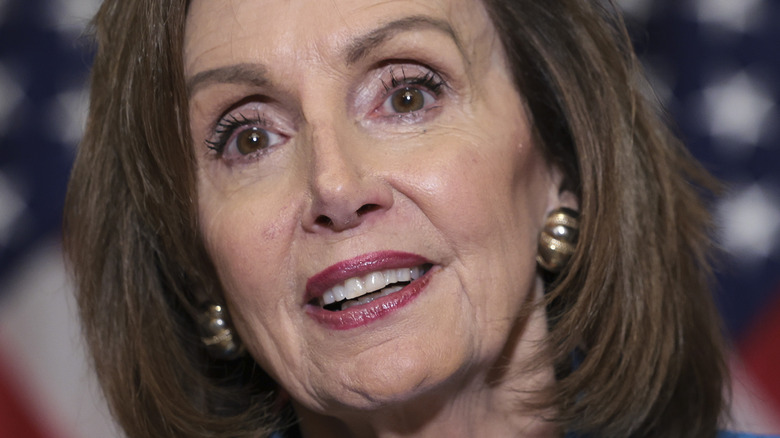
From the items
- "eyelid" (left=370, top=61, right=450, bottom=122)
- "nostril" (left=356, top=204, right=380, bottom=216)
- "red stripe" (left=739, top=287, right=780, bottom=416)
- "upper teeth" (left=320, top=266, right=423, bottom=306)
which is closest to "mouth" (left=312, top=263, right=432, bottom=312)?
"upper teeth" (left=320, top=266, right=423, bottom=306)

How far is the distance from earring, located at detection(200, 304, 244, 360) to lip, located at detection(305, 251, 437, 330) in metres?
0.35

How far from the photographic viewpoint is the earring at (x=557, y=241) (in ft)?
5.22

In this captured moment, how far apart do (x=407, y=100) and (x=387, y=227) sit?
0.25m

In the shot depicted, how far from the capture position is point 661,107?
1.79 metres

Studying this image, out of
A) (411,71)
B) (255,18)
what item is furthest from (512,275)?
(255,18)

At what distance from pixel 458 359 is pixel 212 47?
0.68 meters

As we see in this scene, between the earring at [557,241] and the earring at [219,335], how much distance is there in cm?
62

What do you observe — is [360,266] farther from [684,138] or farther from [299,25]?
[684,138]

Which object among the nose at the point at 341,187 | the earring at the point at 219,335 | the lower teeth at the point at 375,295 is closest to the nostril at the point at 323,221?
the nose at the point at 341,187

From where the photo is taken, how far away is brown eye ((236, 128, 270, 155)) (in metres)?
1.53

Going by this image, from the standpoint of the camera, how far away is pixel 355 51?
4.66 feet

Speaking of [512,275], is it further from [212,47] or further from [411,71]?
[212,47]

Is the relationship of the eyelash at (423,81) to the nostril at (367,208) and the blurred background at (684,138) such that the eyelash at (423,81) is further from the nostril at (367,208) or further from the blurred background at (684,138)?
the blurred background at (684,138)

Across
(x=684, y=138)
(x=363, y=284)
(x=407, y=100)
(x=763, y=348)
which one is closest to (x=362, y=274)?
(x=363, y=284)
